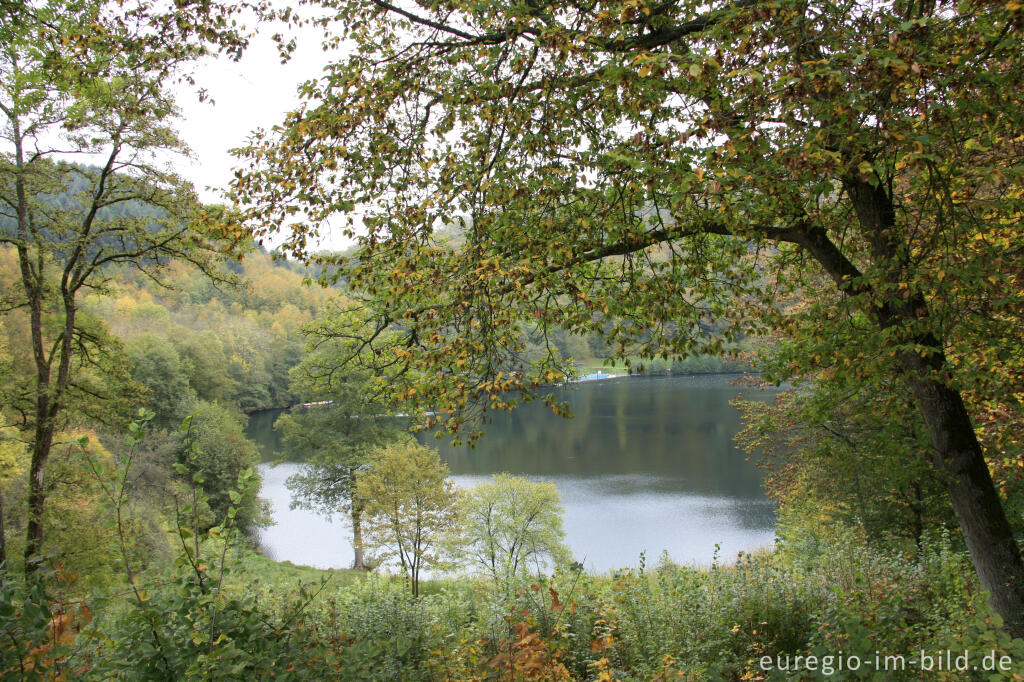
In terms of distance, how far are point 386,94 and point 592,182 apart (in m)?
1.53

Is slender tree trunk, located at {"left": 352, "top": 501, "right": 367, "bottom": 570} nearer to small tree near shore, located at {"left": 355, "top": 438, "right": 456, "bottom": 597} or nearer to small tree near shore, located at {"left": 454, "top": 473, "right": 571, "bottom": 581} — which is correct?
small tree near shore, located at {"left": 355, "top": 438, "right": 456, "bottom": 597}

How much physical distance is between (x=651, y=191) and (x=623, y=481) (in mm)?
25854

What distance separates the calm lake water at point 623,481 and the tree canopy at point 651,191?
7.70 metres

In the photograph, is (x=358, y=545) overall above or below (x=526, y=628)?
below

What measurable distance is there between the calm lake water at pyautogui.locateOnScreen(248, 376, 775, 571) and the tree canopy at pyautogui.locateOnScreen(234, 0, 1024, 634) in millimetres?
7705

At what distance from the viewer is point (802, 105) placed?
10.4 ft

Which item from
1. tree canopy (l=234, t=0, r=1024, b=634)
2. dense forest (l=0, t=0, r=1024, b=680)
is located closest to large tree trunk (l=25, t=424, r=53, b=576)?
dense forest (l=0, t=0, r=1024, b=680)

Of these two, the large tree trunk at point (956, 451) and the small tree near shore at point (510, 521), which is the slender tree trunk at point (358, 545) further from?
the large tree trunk at point (956, 451)

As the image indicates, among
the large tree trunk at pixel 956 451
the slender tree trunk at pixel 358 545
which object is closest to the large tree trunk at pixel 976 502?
the large tree trunk at pixel 956 451

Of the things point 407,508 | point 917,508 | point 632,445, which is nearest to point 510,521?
point 407,508

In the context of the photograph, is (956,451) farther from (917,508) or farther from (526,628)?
(917,508)

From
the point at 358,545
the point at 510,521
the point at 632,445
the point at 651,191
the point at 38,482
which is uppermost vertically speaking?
the point at 651,191

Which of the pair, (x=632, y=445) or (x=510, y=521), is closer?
(x=510, y=521)

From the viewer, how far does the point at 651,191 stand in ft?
11.3
